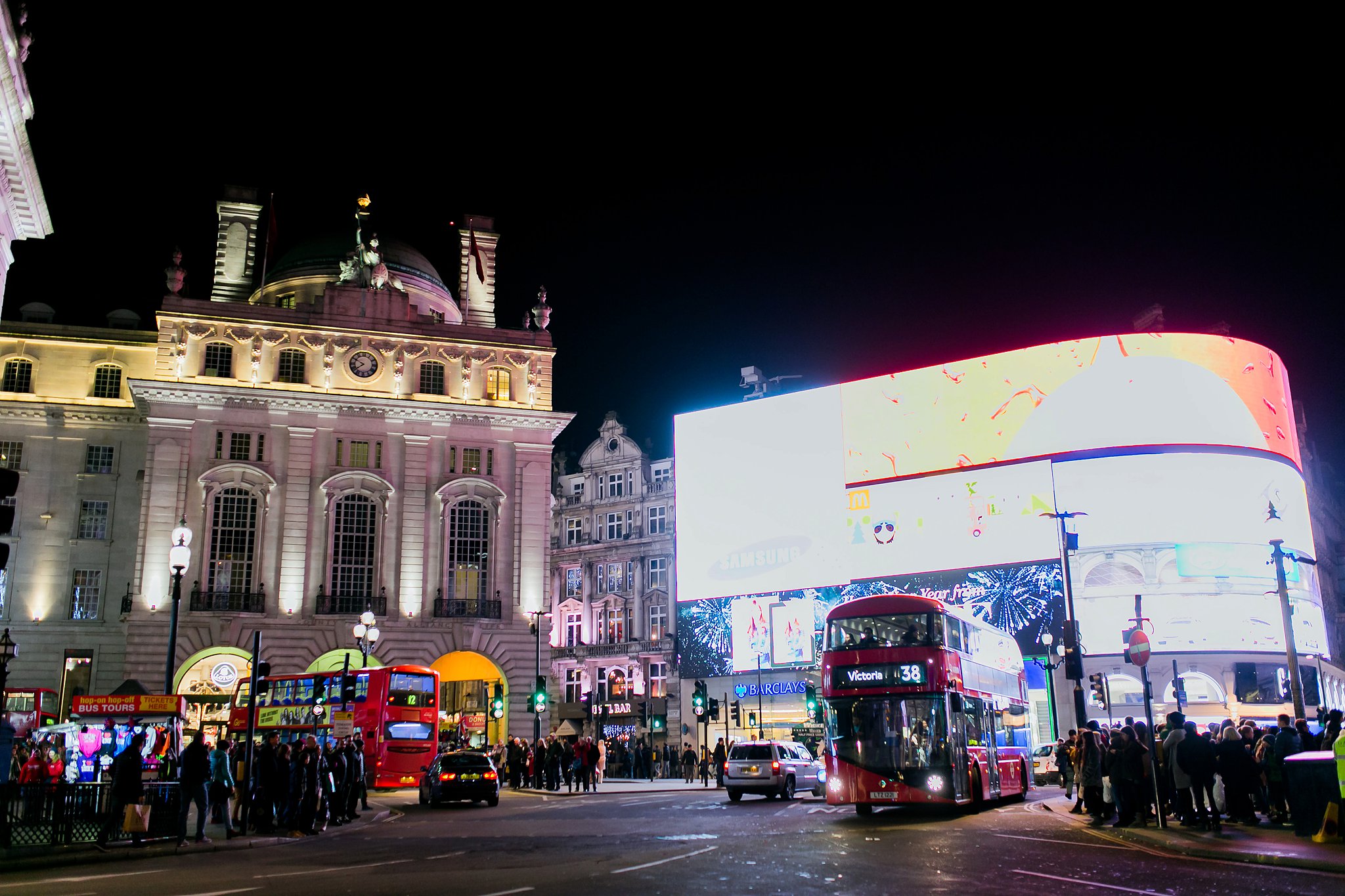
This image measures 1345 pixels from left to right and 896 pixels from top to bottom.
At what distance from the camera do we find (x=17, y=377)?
168 feet

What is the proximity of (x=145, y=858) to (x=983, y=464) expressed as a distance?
43.1m

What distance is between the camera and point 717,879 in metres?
12.3

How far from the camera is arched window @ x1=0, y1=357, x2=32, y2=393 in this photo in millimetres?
51094

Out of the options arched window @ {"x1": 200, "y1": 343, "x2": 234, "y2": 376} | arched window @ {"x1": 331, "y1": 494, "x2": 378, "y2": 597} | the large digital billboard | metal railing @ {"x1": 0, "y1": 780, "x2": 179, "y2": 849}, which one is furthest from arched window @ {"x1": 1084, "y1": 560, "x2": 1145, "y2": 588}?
metal railing @ {"x1": 0, "y1": 780, "x2": 179, "y2": 849}

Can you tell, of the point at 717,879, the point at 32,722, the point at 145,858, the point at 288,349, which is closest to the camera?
the point at 717,879

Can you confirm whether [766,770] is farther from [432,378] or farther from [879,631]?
[432,378]

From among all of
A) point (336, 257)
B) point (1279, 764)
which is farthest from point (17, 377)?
point (1279, 764)

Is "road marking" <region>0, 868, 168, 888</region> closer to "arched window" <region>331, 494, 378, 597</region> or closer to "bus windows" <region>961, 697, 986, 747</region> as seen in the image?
"bus windows" <region>961, 697, 986, 747</region>

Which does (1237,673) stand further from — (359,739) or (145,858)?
(145,858)

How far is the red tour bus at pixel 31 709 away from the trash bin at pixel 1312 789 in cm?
3199

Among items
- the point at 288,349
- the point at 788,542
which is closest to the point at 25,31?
the point at 288,349

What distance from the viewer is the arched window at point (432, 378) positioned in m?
51.5

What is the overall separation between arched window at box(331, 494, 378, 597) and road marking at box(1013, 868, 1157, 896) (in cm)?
3937

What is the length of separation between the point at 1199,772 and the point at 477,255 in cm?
4688
